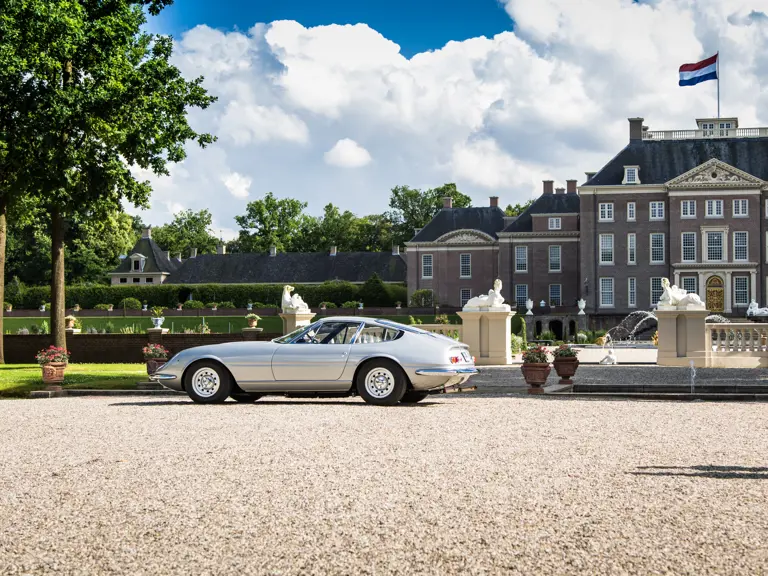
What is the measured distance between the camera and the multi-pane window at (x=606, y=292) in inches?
3120

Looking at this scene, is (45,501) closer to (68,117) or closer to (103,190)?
(68,117)

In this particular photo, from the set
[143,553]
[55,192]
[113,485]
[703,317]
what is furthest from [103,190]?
[143,553]

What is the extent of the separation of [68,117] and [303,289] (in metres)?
64.0

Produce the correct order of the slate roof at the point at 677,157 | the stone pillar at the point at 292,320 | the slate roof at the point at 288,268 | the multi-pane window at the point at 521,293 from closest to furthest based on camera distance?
the stone pillar at the point at 292,320 → the slate roof at the point at 677,157 → the multi-pane window at the point at 521,293 → the slate roof at the point at 288,268

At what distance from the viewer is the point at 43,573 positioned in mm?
5227

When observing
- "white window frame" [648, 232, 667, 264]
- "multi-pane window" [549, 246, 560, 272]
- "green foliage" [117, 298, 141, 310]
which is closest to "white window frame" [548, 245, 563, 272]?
"multi-pane window" [549, 246, 560, 272]

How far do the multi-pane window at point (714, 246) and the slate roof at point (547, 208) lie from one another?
42.0 ft

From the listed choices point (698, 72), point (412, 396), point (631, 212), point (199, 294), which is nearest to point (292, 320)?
point (412, 396)

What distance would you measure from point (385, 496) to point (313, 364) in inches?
314

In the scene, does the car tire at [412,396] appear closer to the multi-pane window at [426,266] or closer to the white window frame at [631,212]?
the white window frame at [631,212]

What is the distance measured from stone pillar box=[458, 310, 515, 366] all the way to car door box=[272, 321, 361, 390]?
13.4 m

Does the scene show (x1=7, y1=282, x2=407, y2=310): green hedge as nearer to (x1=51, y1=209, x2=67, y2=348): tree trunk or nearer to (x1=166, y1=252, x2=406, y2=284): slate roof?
(x1=166, y1=252, x2=406, y2=284): slate roof

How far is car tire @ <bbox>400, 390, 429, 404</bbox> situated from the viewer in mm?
15727

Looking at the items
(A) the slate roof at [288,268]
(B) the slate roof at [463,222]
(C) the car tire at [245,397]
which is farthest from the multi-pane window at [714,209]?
(C) the car tire at [245,397]
